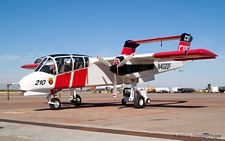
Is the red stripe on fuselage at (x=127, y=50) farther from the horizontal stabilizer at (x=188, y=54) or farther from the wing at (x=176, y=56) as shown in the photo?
the horizontal stabilizer at (x=188, y=54)

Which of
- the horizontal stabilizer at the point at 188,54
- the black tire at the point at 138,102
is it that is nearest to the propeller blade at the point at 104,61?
the black tire at the point at 138,102

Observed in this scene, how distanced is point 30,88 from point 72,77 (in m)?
3.40

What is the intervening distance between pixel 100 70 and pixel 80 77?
2.22 metres

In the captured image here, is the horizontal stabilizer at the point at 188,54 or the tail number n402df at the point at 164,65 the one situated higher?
the horizontal stabilizer at the point at 188,54

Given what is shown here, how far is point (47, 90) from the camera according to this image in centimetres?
2102

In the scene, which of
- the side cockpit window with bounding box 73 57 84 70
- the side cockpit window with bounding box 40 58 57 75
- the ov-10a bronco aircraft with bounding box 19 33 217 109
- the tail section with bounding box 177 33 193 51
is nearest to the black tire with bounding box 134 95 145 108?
the ov-10a bronco aircraft with bounding box 19 33 217 109

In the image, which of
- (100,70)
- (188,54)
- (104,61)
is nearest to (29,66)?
(100,70)

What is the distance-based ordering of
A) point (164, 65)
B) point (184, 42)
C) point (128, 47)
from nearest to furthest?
point (164, 65)
point (184, 42)
point (128, 47)

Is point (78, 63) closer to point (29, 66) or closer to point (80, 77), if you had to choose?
point (80, 77)

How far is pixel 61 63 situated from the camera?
2120cm

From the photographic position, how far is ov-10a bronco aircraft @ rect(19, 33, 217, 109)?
66.1 ft

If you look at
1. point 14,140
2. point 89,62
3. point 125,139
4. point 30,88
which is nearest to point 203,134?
point 125,139

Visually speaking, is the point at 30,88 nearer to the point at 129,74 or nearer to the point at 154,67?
the point at 129,74

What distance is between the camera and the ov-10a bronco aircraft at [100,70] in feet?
66.1
